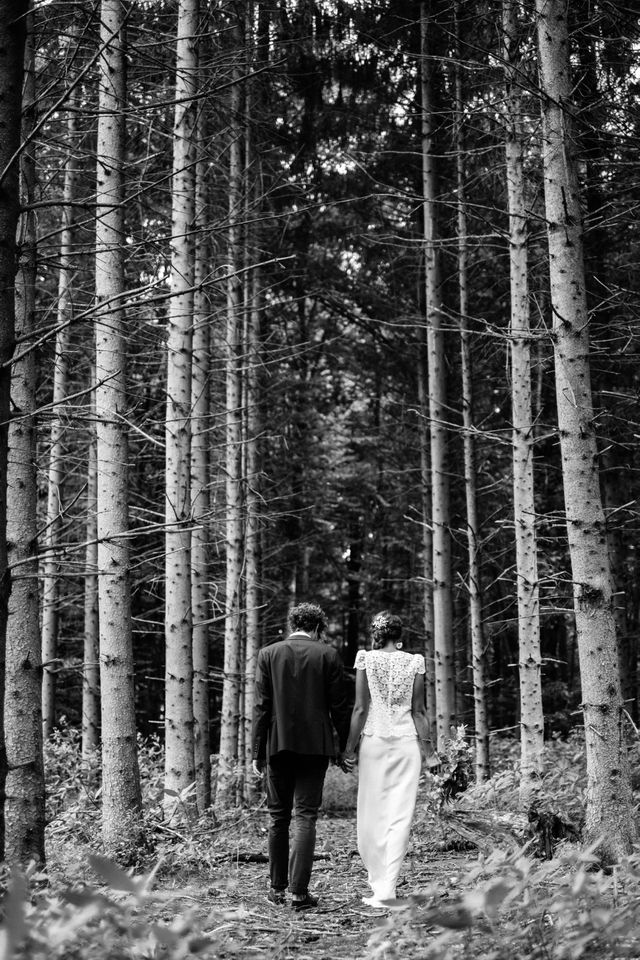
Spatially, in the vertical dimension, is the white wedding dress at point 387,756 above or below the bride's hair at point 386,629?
below

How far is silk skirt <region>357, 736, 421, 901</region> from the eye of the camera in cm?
595

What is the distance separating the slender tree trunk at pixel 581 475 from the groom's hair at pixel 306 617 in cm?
188

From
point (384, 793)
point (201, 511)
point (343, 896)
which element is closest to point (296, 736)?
point (384, 793)

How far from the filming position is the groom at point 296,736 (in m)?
5.79

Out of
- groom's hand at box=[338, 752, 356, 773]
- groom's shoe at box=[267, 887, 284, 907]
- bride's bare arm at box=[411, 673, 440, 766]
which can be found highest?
bride's bare arm at box=[411, 673, 440, 766]

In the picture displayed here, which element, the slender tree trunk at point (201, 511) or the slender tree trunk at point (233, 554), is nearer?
the slender tree trunk at point (201, 511)

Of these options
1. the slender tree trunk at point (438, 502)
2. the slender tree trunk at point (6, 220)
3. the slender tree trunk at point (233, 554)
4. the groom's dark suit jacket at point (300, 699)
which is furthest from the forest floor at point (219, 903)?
the slender tree trunk at point (438, 502)

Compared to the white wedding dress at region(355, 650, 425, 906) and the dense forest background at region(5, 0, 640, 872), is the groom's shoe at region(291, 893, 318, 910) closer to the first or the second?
the white wedding dress at region(355, 650, 425, 906)

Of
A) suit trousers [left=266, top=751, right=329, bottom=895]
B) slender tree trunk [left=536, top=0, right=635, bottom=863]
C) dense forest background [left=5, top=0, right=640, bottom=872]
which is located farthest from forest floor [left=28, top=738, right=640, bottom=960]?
dense forest background [left=5, top=0, right=640, bottom=872]

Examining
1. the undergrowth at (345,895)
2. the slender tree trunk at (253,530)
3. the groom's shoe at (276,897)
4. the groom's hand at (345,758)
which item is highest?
the slender tree trunk at (253,530)

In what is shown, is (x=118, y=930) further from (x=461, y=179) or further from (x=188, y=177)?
(x=461, y=179)

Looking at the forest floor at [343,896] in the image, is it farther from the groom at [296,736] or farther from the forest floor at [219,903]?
the groom at [296,736]

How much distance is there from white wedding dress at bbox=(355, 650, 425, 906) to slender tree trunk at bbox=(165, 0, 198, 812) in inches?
107

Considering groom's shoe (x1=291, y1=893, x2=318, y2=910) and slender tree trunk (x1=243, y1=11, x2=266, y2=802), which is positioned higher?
slender tree trunk (x1=243, y1=11, x2=266, y2=802)
